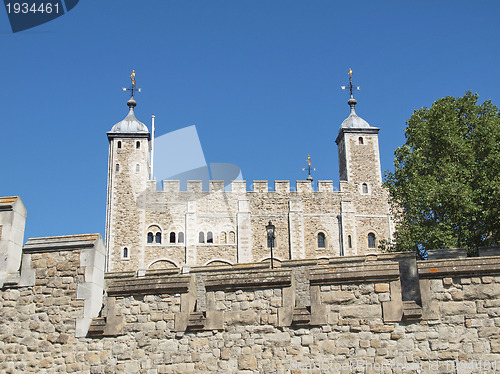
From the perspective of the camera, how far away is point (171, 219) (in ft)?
155

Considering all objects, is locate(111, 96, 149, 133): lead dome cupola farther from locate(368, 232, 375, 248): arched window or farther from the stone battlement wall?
the stone battlement wall

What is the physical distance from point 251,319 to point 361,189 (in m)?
41.8

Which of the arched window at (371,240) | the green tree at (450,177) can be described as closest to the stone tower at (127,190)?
the arched window at (371,240)

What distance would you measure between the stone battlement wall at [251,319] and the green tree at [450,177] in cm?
1644

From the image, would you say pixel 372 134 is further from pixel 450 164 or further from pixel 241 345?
pixel 241 345

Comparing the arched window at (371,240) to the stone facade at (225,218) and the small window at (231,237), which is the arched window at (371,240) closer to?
the stone facade at (225,218)

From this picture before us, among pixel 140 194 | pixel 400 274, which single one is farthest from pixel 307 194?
pixel 400 274

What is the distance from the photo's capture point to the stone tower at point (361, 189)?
155 ft

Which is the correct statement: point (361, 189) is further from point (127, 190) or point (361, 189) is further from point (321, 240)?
point (127, 190)

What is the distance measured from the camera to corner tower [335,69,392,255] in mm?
47312

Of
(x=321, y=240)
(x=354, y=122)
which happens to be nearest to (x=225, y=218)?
(x=321, y=240)

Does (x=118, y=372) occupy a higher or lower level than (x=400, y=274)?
lower

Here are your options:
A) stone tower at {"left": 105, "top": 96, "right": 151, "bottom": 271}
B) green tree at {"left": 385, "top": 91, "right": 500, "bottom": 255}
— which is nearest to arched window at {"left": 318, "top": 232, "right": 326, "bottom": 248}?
stone tower at {"left": 105, "top": 96, "right": 151, "bottom": 271}

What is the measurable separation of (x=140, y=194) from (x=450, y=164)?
27044 mm
